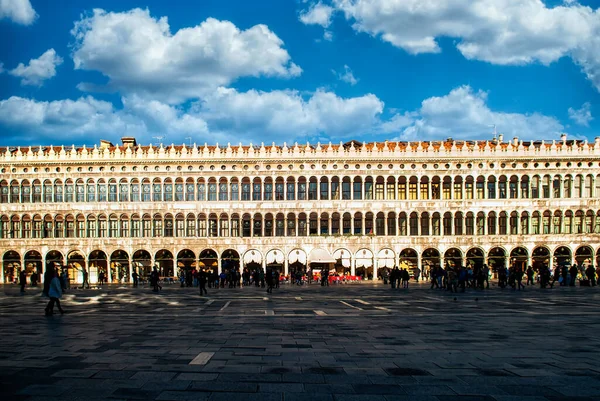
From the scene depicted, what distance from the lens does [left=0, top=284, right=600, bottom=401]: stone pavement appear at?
7.69 m

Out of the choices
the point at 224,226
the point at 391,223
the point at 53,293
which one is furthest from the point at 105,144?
the point at 53,293

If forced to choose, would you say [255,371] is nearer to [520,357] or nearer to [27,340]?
[520,357]

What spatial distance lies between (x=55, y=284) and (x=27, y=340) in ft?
23.2

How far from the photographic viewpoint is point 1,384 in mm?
8039

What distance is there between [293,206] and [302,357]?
164ft

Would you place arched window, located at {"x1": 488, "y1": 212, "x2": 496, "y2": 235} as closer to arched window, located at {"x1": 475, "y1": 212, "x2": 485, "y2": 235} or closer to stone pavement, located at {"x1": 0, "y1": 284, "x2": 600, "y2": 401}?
arched window, located at {"x1": 475, "y1": 212, "x2": 485, "y2": 235}

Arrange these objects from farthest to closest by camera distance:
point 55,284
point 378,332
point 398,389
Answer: point 55,284, point 378,332, point 398,389

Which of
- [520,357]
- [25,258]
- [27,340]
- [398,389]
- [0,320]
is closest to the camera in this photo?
[398,389]

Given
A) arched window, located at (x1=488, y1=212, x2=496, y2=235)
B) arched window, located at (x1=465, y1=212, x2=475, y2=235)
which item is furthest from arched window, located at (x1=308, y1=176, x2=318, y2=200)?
arched window, located at (x1=488, y1=212, x2=496, y2=235)

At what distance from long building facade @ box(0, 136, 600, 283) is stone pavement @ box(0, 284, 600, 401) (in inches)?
1632

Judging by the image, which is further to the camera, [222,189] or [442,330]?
[222,189]

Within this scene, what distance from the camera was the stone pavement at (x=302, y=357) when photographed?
25.2 feet

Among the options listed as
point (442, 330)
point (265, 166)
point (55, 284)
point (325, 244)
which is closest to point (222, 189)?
point (265, 166)

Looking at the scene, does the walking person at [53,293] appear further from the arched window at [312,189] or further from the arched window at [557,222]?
the arched window at [557,222]
